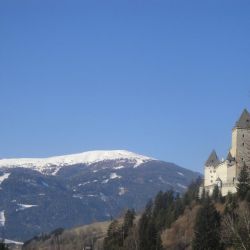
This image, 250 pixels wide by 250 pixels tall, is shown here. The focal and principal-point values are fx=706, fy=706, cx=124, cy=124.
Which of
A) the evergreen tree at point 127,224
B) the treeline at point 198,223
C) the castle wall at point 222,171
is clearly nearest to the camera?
the treeline at point 198,223

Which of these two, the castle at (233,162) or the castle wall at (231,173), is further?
the castle wall at (231,173)

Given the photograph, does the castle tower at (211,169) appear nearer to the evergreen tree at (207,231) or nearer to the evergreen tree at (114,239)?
the evergreen tree at (114,239)

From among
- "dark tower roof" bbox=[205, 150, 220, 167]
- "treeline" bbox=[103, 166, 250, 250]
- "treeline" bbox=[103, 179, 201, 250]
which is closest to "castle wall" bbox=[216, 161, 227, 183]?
"treeline" bbox=[103, 166, 250, 250]

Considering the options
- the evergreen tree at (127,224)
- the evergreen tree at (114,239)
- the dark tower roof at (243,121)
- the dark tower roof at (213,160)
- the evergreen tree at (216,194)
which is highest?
the dark tower roof at (243,121)

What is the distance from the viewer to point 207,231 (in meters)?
89.9

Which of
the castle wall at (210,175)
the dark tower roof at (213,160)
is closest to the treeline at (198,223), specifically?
the castle wall at (210,175)

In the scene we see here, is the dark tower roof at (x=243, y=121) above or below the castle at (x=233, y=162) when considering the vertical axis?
above

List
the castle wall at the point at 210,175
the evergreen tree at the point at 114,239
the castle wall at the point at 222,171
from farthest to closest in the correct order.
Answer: the castle wall at the point at 210,175 < the castle wall at the point at 222,171 < the evergreen tree at the point at 114,239

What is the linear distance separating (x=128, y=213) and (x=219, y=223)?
47410 millimetres

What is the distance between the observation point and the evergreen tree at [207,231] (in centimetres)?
8761

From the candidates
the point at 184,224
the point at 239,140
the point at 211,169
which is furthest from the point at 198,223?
the point at 211,169

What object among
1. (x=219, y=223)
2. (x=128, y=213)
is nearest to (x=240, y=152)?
(x=128, y=213)

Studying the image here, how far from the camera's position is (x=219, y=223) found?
3770 inches

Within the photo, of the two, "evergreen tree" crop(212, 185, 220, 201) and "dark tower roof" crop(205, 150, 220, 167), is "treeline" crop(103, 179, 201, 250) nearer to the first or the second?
"evergreen tree" crop(212, 185, 220, 201)
